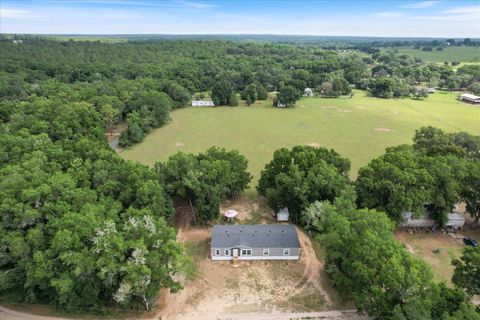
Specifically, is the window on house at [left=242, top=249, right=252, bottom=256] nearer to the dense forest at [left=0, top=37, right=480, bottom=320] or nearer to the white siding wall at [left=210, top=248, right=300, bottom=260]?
the white siding wall at [left=210, top=248, right=300, bottom=260]

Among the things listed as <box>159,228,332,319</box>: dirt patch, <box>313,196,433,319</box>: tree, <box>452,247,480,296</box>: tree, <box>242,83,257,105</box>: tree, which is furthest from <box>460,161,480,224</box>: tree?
<box>242,83,257,105</box>: tree

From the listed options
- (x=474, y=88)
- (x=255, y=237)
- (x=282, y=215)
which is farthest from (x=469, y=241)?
(x=474, y=88)

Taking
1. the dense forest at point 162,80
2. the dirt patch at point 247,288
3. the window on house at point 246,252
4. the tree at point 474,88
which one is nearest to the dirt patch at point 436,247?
the dirt patch at point 247,288

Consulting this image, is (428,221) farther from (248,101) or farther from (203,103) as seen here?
(203,103)

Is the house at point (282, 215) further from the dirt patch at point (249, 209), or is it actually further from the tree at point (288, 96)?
the tree at point (288, 96)

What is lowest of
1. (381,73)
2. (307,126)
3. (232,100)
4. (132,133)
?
(307,126)
